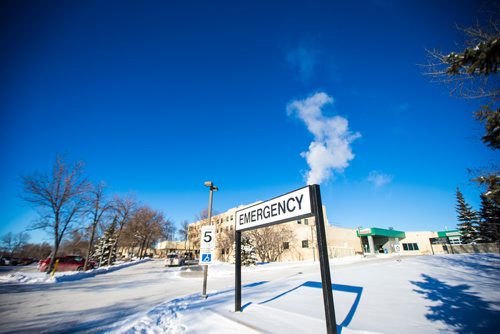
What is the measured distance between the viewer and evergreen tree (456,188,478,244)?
33597mm

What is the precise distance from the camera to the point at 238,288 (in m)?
5.55

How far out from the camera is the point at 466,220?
3628 cm

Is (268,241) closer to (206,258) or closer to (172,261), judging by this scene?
(172,261)

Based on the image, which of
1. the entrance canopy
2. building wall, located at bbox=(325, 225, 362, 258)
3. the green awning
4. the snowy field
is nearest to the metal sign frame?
the snowy field

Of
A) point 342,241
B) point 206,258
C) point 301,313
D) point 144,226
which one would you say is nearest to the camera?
point 301,313

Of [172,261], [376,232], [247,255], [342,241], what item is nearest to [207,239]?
[247,255]

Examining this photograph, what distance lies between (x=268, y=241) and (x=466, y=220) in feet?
115

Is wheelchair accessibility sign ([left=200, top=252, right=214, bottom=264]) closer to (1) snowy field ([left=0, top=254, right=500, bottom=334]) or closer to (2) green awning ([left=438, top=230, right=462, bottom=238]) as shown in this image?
(1) snowy field ([left=0, top=254, right=500, bottom=334])

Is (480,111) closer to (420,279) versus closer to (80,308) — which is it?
(420,279)

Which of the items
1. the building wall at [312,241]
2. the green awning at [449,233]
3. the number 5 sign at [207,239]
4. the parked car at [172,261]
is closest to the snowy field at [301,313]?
the number 5 sign at [207,239]

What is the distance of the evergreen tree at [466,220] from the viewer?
110 ft

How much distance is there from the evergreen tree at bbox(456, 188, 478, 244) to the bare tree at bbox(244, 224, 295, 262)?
29.6 meters

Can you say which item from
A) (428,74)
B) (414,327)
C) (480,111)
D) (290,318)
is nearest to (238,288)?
(290,318)

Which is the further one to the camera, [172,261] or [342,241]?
[342,241]
